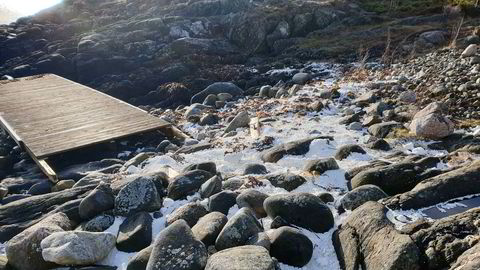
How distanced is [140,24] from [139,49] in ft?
15.1

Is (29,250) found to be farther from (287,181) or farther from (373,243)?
(373,243)

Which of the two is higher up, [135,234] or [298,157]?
[135,234]

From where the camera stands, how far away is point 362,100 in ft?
33.6

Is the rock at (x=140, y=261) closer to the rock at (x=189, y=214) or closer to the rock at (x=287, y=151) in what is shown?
the rock at (x=189, y=214)

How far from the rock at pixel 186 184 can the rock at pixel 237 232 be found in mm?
1570

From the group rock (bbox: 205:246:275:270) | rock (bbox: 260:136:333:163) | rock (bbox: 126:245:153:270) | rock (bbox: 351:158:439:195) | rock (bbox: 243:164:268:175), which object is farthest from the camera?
rock (bbox: 260:136:333:163)

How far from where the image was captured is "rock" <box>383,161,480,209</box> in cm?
425

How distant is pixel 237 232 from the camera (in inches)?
160

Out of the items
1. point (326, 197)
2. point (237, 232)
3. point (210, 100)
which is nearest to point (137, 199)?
point (237, 232)

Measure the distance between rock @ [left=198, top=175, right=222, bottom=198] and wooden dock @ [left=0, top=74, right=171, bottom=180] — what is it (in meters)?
4.57

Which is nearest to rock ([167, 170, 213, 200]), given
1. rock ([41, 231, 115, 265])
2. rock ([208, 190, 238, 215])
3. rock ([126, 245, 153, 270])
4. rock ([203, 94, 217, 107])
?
rock ([208, 190, 238, 215])

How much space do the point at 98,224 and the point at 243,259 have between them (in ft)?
8.18

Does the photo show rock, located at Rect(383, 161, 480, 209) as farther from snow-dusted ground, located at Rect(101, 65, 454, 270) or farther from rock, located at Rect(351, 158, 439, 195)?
rock, located at Rect(351, 158, 439, 195)

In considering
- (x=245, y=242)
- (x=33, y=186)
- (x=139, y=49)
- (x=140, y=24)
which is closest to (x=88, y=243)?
(x=245, y=242)
